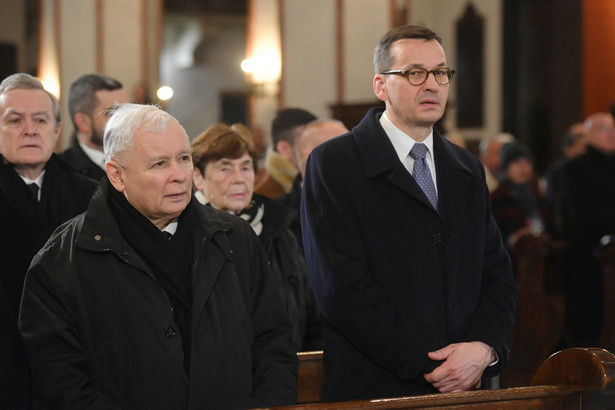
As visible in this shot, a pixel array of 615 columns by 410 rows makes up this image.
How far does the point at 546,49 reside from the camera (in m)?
11.2

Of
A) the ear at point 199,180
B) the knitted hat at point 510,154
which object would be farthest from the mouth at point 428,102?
the knitted hat at point 510,154

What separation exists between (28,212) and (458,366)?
143 cm

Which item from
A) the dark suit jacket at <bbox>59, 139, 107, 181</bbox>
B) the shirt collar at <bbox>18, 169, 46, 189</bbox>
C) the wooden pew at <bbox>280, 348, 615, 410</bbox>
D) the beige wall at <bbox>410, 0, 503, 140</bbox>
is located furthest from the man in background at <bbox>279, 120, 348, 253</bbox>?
the beige wall at <bbox>410, 0, 503, 140</bbox>

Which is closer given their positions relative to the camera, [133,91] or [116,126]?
[116,126]

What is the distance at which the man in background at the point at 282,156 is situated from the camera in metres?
4.22

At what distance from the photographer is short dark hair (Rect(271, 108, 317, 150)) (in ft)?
14.5

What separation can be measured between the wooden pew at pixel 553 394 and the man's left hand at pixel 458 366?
171mm

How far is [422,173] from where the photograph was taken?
2.59 m

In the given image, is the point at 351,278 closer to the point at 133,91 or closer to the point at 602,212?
the point at 602,212

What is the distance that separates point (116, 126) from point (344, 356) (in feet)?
2.97

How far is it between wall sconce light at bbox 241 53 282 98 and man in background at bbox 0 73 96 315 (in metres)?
8.78

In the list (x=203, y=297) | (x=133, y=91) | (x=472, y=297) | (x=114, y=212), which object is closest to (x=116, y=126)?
(x=114, y=212)

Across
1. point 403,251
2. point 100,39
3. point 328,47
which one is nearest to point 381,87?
point 403,251

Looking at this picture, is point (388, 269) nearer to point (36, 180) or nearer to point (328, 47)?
point (36, 180)
